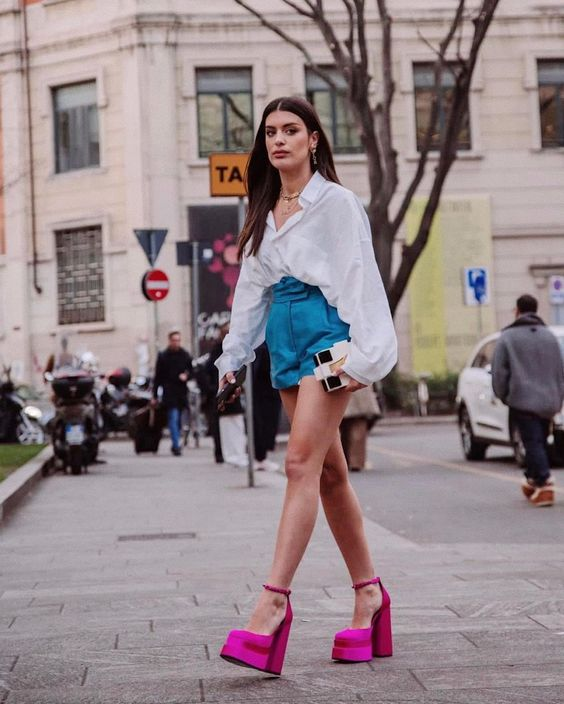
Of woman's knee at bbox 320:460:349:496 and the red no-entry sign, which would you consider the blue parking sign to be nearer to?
the red no-entry sign

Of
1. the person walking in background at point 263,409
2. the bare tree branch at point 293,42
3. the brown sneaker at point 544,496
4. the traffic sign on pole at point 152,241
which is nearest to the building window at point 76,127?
the traffic sign on pole at point 152,241

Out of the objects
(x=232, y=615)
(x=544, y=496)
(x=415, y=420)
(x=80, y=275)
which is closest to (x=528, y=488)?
(x=544, y=496)

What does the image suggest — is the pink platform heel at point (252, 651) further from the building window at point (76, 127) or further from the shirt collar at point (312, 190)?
the building window at point (76, 127)

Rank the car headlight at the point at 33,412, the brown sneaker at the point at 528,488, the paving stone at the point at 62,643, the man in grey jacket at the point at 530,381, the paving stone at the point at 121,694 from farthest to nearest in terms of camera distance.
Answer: the car headlight at the point at 33,412 → the man in grey jacket at the point at 530,381 → the brown sneaker at the point at 528,488 → the paving stone at the point at 62,643 → the paving stone at the point at 121,694

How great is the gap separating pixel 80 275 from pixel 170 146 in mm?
3550

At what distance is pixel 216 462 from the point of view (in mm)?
20125

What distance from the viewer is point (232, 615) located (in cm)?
678

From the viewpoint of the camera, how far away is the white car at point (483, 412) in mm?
18312

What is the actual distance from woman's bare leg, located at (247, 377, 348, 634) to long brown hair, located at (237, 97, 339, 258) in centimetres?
57

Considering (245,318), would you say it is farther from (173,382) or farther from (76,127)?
(76,127)

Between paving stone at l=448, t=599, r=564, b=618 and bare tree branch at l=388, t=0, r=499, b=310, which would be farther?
bare tree branch at l=388, t=0, r=499, b=310

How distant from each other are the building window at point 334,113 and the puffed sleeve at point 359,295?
29707mm

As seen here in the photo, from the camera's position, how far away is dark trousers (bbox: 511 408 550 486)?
13.1 meters

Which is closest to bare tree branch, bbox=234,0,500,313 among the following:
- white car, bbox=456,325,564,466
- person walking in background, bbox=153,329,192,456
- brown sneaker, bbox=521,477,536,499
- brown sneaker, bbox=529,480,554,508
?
white car, bbox=456,325,564,466
